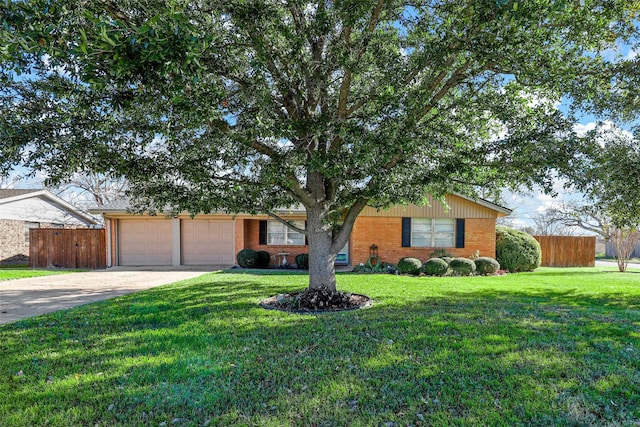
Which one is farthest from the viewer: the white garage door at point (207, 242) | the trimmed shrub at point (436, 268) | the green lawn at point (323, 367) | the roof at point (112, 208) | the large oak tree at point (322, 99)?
the white garage door at point (207, 242)

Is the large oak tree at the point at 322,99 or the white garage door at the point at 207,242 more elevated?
the large oak tree at the point at 322,99

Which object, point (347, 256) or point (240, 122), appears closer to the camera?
point (240, 122)

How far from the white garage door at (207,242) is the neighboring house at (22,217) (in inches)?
284

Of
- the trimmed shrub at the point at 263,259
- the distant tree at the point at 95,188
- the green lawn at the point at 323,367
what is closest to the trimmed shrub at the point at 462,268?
the green lawn at the point at 323,367

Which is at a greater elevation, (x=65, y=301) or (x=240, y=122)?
(x=240, y=122)

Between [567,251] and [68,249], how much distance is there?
77.5ft

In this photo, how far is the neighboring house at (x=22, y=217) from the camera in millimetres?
18125

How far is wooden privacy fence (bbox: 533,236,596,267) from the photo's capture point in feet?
65.6

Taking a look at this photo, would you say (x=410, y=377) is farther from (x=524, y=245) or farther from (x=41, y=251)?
(x=41, y=251)

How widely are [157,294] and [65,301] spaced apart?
1.79 meters

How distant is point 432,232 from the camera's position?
16.3 m

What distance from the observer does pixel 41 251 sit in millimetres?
16609

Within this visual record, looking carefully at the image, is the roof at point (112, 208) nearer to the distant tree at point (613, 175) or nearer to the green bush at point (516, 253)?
the distant tree at point (613, 175)

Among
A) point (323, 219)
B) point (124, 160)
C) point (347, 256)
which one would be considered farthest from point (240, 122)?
point (347, 256)
